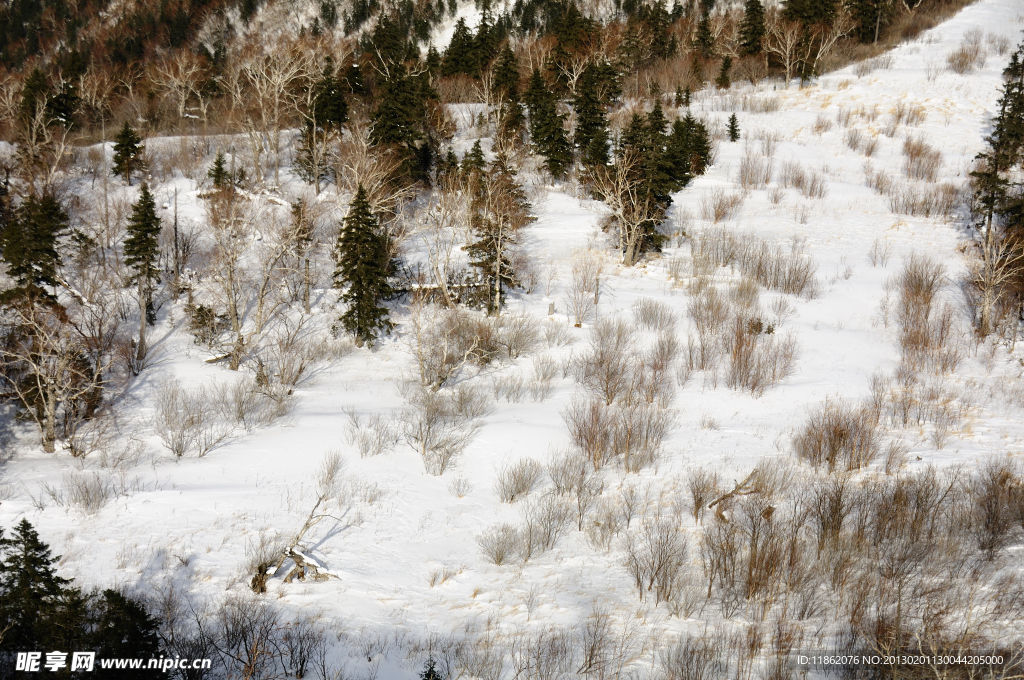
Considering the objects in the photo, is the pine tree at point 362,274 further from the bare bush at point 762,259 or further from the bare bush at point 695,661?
the bare bush at point 695,661

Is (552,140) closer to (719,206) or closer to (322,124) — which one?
(719,206)

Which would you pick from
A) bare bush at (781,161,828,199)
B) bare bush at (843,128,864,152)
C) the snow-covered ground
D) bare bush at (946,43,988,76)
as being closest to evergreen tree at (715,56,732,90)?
bare bush at (843,128,864,152)

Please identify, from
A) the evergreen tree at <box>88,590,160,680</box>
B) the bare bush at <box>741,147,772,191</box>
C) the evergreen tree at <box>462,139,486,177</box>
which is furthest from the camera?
the evergreen tree at <box>462,139,486,177</box>

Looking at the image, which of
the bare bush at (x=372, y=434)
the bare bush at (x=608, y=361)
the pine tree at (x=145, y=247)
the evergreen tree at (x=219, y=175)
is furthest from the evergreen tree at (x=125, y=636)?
the evergreen tree at (x=219, y=175)

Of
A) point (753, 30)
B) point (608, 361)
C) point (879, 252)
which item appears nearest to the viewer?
point (608, 361)

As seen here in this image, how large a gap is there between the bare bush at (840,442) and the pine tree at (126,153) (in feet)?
133

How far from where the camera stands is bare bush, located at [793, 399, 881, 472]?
13.2m

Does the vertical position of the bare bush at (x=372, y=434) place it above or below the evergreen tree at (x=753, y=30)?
below

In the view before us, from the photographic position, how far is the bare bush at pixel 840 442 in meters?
13.2

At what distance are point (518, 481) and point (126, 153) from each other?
36252 millimetres

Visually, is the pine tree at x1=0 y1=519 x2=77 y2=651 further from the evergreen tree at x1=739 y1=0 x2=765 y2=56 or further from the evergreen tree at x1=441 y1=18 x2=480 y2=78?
the evergreen tree at x1=739 y1=0 x2=765 y2=56

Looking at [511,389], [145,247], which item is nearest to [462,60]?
[145,247]

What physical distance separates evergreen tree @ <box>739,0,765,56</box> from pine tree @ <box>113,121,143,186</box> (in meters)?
53.9

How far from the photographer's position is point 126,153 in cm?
3584
